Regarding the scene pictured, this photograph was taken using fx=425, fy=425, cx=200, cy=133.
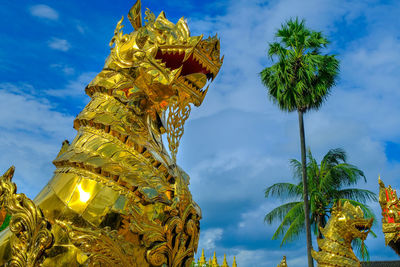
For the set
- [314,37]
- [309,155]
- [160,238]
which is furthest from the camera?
[309,155]

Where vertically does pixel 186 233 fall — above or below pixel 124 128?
below

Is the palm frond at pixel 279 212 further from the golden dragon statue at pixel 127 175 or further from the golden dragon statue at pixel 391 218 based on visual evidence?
the golden dragon statue at pixel 127 175

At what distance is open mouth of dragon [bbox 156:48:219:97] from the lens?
4.01m

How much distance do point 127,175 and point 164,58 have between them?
124cm

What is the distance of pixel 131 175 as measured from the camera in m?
3.47

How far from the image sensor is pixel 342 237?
216 inches

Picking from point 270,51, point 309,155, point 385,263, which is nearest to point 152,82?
point 270,51

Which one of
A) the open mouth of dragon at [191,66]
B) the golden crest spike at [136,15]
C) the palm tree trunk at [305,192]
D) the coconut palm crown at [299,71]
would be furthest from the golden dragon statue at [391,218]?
the golden crest spike at [136,15]

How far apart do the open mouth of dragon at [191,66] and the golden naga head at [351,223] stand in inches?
106

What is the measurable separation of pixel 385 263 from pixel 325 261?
2024 centimetres

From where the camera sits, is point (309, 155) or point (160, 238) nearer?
point (160, 238)

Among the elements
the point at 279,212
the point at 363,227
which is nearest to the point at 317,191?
the point at 279,212

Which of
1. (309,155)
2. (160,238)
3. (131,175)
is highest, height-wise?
(309,155)

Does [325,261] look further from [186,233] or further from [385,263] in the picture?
[385,263]
